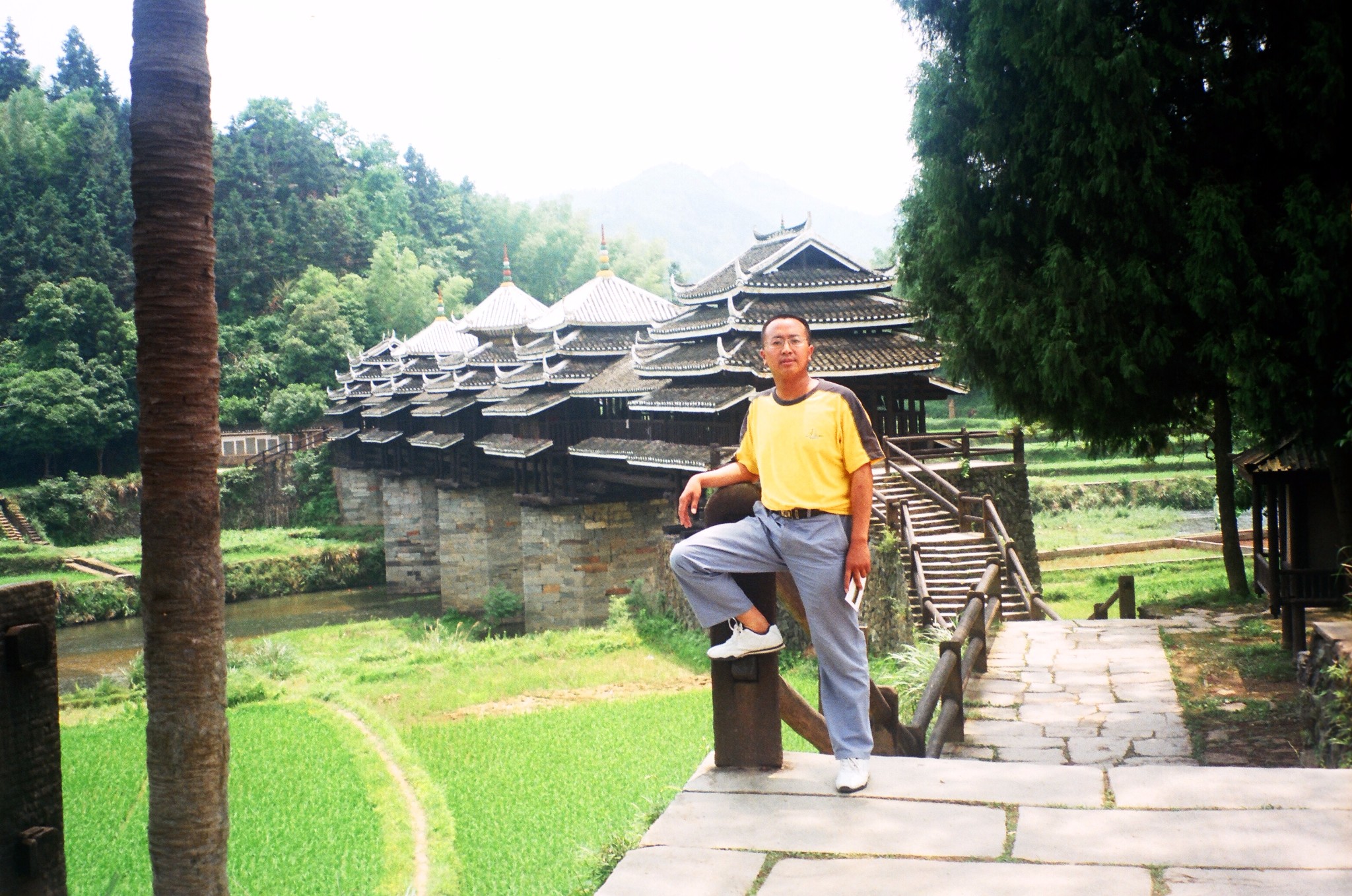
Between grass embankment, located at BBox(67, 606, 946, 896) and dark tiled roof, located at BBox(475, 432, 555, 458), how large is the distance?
4.85 metres

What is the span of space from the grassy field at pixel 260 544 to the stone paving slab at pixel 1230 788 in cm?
3646

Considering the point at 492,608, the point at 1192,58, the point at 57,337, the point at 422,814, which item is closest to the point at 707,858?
the point at 1192,58

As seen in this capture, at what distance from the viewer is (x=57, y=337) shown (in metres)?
47.2

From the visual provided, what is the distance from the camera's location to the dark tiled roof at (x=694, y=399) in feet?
61.5

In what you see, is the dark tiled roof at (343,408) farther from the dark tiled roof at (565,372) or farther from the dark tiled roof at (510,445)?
the dark tiled roof at (565,372)

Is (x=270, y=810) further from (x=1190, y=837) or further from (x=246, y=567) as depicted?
(x=246, y=567)

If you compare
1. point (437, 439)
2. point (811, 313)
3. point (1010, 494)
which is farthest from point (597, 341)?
point (1010, 494)

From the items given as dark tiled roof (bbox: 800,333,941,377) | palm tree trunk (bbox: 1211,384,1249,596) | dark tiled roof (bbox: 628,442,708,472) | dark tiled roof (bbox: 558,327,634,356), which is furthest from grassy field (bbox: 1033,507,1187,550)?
dark tiled roof (bbox: 558,327,634,356)

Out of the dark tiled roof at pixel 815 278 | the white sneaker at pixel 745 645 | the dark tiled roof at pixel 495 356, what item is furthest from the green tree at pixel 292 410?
the white sneaker at pixel 745 645

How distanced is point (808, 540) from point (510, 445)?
81.6 feet

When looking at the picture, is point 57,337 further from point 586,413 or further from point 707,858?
point 707,858

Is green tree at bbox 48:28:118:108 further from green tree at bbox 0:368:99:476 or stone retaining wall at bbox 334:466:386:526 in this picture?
stone retaining wall at bbox 334:466:386:526

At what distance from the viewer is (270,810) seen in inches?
475

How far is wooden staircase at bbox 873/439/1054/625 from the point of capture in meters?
14.3
